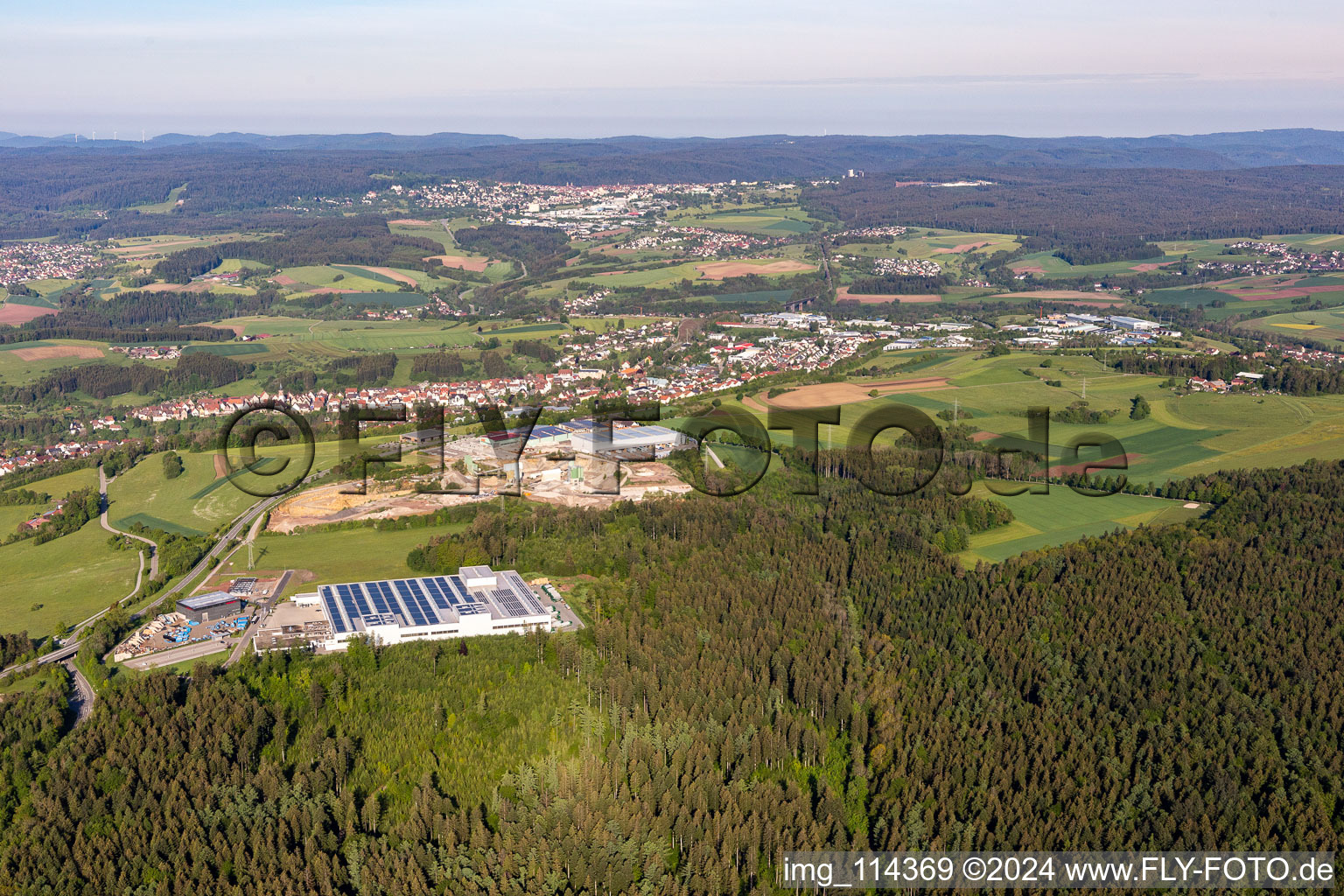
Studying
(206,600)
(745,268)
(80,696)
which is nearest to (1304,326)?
(745,268)

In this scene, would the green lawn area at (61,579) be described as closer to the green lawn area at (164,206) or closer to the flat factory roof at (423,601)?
the flat factory roof at (423,601)

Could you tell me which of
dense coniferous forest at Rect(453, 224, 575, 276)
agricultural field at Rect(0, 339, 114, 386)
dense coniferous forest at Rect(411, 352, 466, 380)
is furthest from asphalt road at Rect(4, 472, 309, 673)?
dense coniferous forest at Rect(453, 224, 575, 276)

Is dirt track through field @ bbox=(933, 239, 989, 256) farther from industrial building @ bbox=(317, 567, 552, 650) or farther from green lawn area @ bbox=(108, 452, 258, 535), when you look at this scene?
industrial building @ bbox=(317, 567, 552, 650)

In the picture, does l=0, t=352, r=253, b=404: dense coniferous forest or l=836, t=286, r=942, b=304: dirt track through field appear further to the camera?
l=836, t=286, r=942, b=304: dirt track through field

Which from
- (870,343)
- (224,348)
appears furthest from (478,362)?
(870,343)

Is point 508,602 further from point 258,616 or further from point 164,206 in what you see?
point 164,206

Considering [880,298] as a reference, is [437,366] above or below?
below
